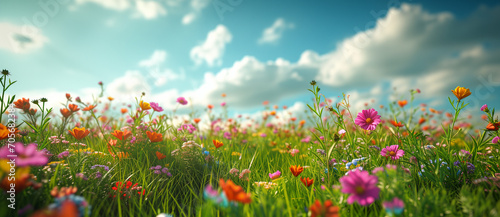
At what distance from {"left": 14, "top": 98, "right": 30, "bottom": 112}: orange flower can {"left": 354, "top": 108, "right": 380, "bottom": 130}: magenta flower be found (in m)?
3.33

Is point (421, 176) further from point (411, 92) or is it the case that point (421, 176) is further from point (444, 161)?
point (411, 92)

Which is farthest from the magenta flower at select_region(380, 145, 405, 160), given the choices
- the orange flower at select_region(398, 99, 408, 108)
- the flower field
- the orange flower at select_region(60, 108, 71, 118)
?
the orange flower at select_region(60, 108, 71, 118)

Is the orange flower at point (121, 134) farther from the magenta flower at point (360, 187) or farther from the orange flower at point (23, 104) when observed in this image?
the magenta flower at point (360, 187)

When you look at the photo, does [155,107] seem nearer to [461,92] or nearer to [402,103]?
[461,92]

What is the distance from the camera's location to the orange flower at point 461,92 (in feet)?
6.53

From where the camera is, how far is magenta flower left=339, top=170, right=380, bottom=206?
44.5 inches

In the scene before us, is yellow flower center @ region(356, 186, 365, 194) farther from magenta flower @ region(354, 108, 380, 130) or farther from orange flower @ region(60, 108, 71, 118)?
orange flower @ region(60, 108, 71, 118)

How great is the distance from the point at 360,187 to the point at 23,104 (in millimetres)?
3243

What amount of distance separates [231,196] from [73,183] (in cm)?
136

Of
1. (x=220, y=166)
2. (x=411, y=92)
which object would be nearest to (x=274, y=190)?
(x=220, y=166)

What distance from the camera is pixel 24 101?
2.50 meters

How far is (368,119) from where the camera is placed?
202 centimetres

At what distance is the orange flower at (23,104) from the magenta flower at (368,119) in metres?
3.33

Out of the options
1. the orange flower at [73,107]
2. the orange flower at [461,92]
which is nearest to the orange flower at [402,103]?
the orange flower at [461,92]
